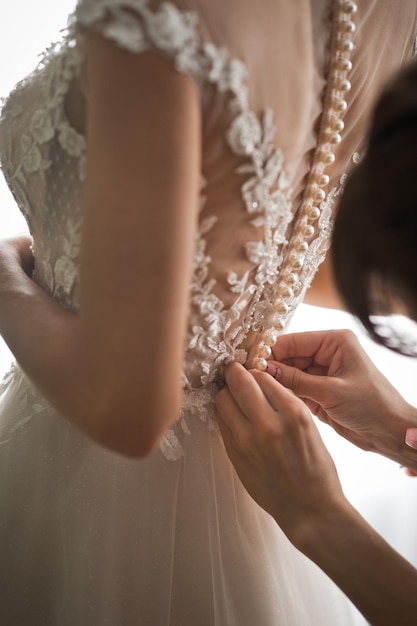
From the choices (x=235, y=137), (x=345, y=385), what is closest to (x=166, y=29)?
(x=235, y=137)

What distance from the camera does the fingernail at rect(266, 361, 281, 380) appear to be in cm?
84

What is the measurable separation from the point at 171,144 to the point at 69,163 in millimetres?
230

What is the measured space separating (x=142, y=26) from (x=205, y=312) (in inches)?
13.2

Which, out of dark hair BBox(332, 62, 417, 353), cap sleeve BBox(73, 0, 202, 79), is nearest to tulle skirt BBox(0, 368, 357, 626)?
dark hair BBox(332, 62, 417, 353)

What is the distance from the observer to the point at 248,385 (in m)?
0.74

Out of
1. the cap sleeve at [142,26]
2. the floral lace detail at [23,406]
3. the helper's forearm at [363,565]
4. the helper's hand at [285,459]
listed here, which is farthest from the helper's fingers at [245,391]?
the cap sleeve at [142,26]

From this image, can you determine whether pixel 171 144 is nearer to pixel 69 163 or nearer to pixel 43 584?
Answer: pixel 69 163

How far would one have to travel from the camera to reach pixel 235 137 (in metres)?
0.54

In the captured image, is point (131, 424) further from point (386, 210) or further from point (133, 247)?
point (386, 210)

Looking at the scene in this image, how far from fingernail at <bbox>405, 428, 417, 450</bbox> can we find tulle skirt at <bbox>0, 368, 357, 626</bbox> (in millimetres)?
280

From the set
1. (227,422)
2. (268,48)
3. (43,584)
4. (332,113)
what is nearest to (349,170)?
(332,113)

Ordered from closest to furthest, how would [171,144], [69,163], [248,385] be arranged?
1. [171,144]
2. [69,163]
3. [248,385]

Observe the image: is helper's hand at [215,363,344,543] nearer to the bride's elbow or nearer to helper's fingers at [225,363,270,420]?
helper's fingers at [225,363,270,420]

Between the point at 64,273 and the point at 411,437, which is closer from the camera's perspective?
the point at 64,273
